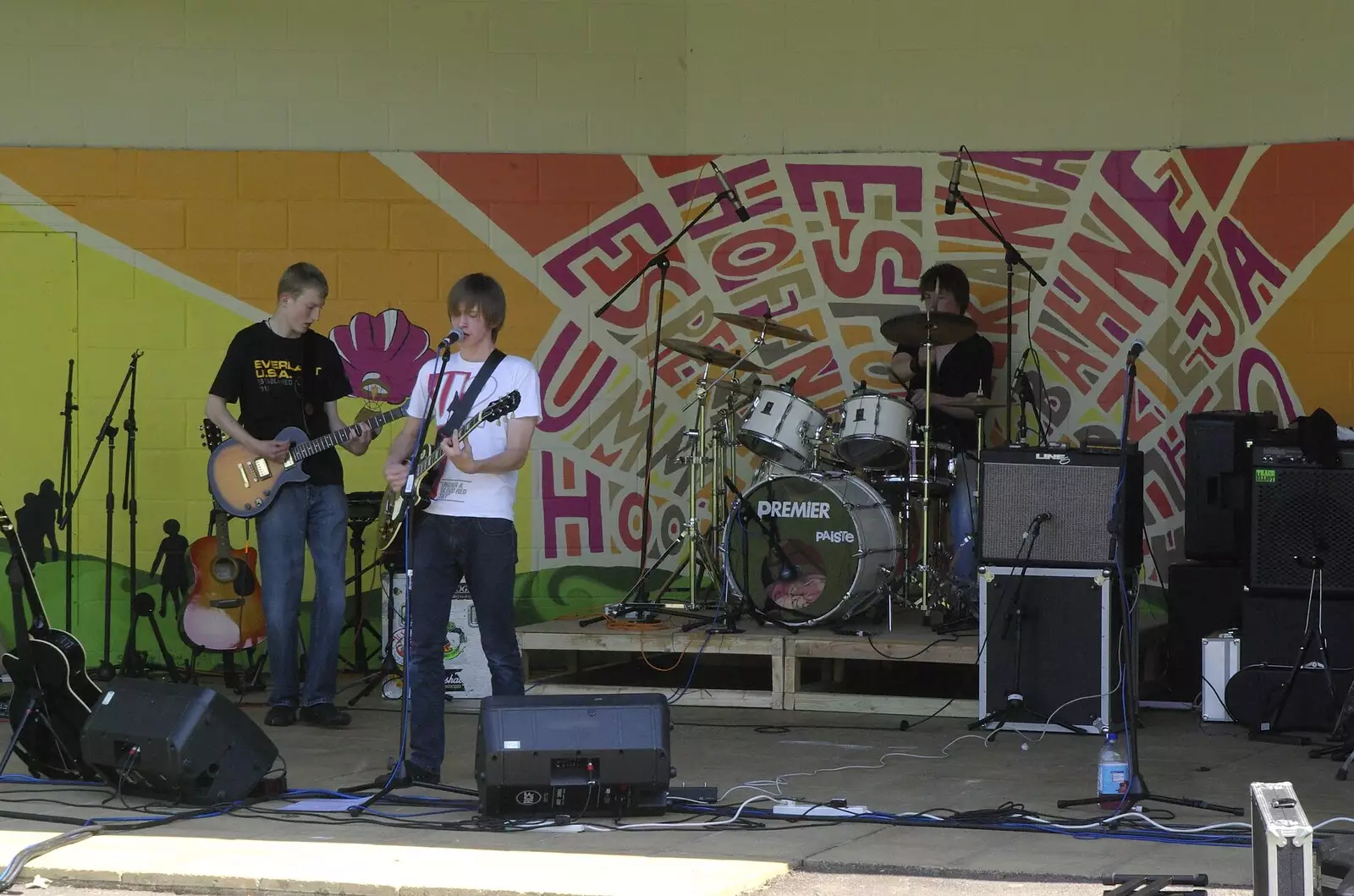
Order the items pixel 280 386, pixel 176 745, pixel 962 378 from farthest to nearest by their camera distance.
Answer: pixel 962 378
pixel 280 386
pixel 176 745

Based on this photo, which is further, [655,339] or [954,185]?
[655,339]

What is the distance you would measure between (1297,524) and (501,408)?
3.49 m

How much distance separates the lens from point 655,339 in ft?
28.8

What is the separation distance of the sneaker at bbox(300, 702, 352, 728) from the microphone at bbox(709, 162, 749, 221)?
3.07 meters

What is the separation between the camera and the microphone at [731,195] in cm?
835

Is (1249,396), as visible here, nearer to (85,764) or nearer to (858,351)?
(858,351)

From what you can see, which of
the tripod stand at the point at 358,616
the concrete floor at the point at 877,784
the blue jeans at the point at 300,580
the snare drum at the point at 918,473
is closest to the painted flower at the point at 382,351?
the tripod stand at the point at 358,616

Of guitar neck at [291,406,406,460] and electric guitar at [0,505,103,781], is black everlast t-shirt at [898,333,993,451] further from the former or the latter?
electric guitar at [0,505,103,781]

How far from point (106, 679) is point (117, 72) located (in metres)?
3.06

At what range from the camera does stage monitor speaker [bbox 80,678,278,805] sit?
548cm

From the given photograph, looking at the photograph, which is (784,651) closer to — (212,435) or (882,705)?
(882,705)

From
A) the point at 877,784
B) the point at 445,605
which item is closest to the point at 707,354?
the point at 445,605

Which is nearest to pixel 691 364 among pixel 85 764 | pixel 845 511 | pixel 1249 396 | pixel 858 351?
pixel 858 351

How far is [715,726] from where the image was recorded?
725 cm
